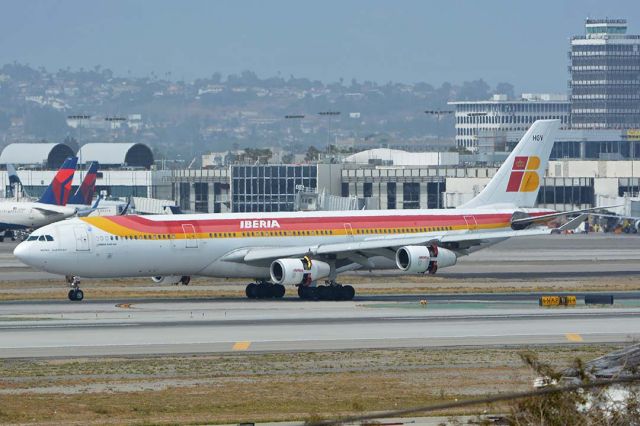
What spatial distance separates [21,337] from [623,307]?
25.2 metres

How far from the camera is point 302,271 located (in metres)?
65.7

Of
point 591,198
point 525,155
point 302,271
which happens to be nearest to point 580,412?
point 302,271

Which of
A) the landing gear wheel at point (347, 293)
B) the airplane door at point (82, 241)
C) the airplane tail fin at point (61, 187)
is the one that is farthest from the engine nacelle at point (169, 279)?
the airplane tail fin at point (61, 187)

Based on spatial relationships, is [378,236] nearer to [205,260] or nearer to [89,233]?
[205,260]

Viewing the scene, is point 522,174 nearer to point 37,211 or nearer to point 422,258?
point 422,258

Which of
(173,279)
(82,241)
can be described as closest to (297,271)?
(173,279)

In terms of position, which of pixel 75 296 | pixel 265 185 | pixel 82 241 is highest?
pixel 265 185

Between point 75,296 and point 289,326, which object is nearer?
point 289,326

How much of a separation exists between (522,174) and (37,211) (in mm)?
72553

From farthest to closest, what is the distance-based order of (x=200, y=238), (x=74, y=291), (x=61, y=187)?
(x=61, y=187), (x=74, y=291), (x=200, y=238)

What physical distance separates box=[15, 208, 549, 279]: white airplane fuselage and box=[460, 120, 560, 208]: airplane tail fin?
5118 millimetres

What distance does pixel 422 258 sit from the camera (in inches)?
2630

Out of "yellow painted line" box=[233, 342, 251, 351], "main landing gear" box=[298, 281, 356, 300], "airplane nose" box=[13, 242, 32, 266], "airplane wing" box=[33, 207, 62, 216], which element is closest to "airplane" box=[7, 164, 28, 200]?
"airplane wing" box=[33, 207, 62, 216]

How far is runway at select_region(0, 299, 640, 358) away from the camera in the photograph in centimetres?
4762
